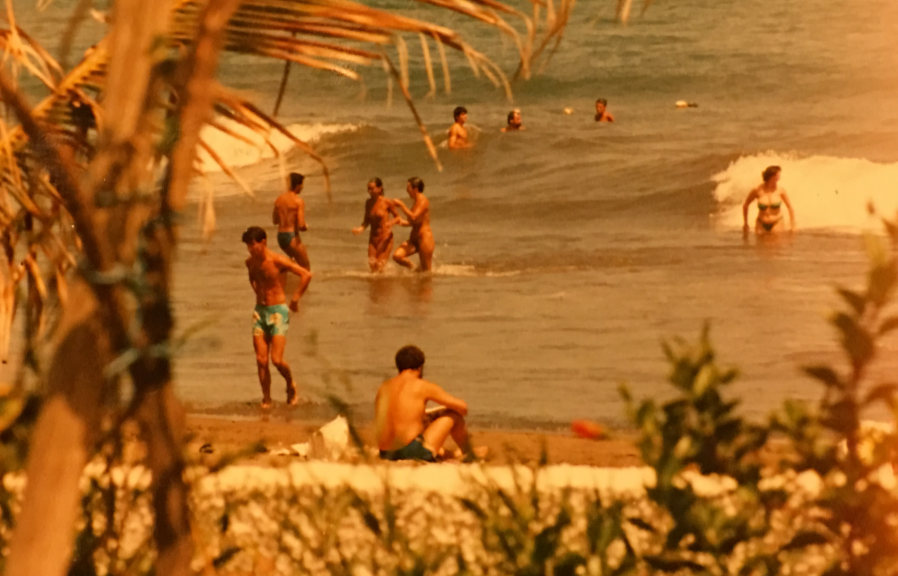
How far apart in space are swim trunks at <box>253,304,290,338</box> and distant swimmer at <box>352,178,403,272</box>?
213 inches

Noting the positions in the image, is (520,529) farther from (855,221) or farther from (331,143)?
(331,143)

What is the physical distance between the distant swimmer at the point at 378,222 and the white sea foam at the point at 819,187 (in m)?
9.26

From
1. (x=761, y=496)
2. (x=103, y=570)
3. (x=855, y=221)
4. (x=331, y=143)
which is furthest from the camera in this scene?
(x=331, y=143)

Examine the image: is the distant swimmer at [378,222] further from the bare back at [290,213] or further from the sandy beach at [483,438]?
the sandy beach at [483,438]

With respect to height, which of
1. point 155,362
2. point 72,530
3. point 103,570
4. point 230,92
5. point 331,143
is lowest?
point 103,570

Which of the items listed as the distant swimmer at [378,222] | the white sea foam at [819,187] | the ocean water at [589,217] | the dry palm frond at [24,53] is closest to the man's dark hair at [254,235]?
the ocean water at [589,217]

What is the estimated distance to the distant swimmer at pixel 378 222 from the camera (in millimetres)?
17222

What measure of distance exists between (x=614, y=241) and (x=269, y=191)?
10.7 meters

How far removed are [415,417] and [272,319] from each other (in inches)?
156

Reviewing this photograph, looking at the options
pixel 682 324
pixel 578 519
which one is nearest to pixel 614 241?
pixel 682 324

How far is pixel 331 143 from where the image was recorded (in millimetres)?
38156

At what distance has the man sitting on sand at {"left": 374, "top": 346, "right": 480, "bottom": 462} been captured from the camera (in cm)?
736

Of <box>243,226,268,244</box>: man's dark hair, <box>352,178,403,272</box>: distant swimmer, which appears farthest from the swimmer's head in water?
<box>243,226,268,244</box>: man's dark hair

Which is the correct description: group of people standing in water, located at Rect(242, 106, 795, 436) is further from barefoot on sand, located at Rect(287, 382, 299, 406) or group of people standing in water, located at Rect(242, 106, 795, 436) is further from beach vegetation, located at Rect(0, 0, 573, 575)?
beach vegetation, located at Rect(0, 0, 573, 575)
